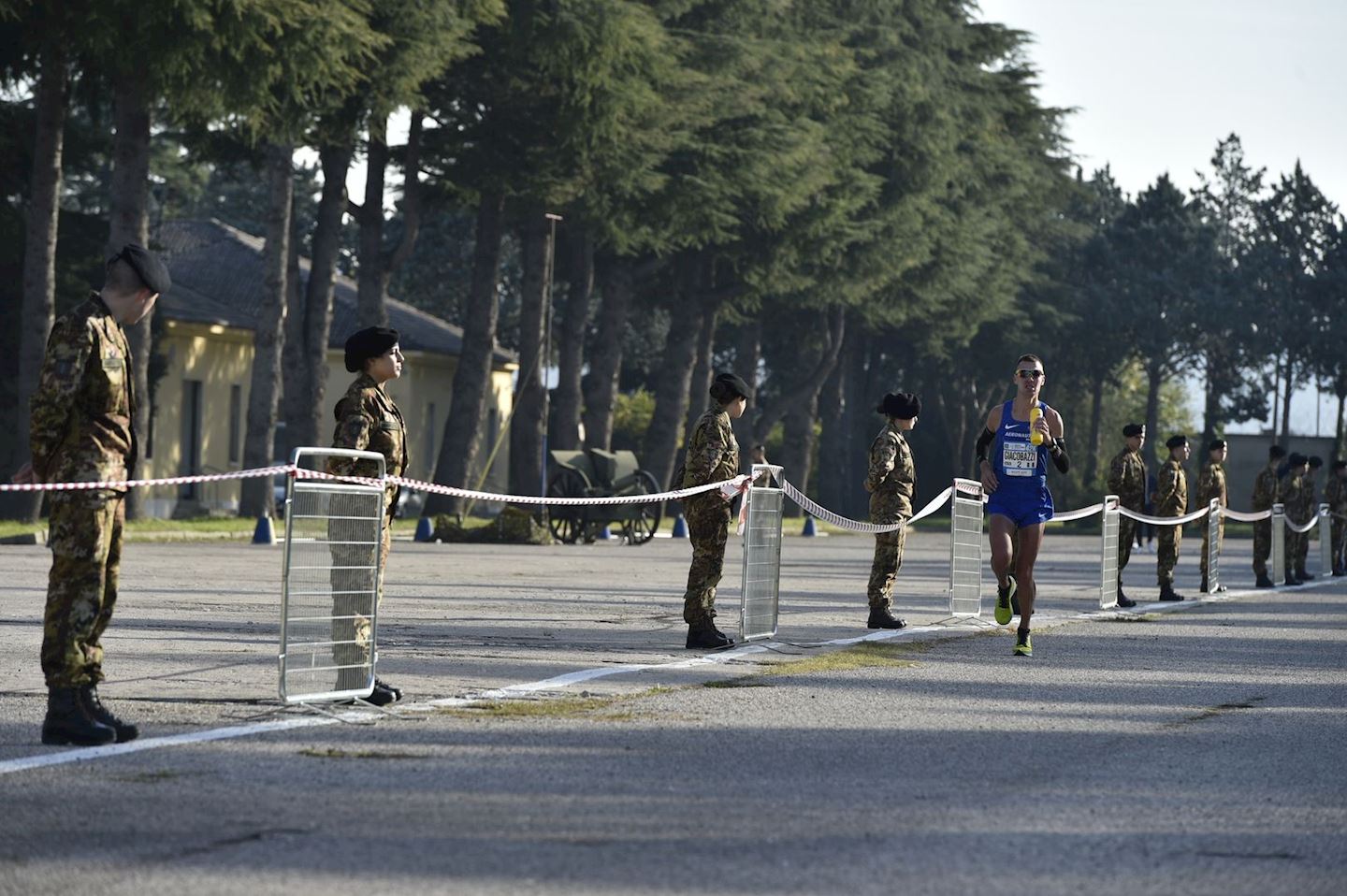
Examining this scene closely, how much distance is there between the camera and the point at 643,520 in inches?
1454

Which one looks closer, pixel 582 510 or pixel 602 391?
pixel 582 510


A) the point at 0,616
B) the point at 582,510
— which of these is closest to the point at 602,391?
the point at 582,510

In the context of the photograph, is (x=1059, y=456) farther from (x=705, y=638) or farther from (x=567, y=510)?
(x=567, y=510)

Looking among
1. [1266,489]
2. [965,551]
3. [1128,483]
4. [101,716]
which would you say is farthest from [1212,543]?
[101,716]

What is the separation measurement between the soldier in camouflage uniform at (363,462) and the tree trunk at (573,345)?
3574 centimetres

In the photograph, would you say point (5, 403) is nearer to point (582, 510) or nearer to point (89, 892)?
point (582, 510)

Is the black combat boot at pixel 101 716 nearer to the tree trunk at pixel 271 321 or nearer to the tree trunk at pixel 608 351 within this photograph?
the tree trunk at pixel 271 321

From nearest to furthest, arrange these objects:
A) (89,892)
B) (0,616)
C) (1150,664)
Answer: (89,892), (1150,664), (0,616)

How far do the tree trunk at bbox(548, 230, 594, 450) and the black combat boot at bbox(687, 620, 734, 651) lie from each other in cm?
3250

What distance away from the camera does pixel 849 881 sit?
6.34 meters

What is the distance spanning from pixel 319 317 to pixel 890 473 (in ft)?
80.2

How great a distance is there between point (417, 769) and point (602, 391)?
41.9 meters

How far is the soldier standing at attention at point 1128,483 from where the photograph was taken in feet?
71.4

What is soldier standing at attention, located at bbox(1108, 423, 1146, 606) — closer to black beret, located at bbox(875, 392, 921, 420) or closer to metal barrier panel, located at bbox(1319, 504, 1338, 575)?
black beret, located at bbox(875, 392, 921, 420)
